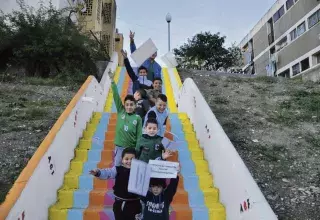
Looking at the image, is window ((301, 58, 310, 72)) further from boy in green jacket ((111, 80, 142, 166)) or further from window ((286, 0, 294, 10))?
boy in green jacket ((111, 80, 142, 166))

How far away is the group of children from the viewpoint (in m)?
3.74

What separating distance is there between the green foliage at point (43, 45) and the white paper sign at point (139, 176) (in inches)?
381

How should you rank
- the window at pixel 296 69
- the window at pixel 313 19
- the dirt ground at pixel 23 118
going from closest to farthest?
the dirt ground at pixel 23 118 < the window at pixel 313 19 < the window at pixel 296 69

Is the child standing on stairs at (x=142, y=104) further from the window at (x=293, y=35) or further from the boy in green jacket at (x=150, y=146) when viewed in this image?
the window at (x=293, y=35)

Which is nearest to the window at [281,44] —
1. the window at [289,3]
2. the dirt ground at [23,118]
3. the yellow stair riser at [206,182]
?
the window at [289,3]

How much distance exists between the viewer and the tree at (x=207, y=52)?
95.9 feet

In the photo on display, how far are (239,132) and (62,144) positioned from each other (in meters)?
3.48

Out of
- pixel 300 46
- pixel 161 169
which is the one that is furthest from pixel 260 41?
pixel 161 169

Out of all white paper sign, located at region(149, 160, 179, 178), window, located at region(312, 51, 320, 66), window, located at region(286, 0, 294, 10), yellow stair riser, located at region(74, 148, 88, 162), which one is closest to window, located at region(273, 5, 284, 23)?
window, located at region(286, 0, 294, 10)

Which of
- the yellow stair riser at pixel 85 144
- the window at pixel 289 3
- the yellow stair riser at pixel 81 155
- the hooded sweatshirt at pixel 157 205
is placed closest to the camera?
the hooded sweatshirt at pixel 157 205

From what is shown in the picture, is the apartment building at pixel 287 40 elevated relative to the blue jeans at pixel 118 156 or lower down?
elevated

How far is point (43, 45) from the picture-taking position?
12648 mm

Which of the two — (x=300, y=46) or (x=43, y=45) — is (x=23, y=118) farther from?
(x=300, y=46)

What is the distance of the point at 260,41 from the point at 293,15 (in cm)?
852
